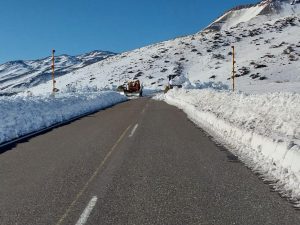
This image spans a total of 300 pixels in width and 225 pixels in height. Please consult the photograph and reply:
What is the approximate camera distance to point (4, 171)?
29.8 feet

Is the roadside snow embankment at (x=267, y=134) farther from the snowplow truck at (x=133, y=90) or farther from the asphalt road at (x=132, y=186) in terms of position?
the snowplow truck at (x=133, y=90)

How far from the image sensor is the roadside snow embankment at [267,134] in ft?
25.6

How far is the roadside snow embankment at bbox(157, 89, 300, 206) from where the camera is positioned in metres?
7.82

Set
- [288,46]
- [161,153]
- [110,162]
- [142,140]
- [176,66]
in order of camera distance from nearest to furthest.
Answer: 1. [110,162]
2. [161,153]
3. [142,140]
4. [288,46]
5. [176,66]

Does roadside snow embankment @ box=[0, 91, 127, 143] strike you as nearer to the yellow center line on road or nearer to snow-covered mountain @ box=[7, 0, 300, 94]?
the yellow center line on road

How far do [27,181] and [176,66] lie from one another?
120621mm

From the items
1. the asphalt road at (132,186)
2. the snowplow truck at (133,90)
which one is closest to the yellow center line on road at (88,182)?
the asphalt road at (132,186)

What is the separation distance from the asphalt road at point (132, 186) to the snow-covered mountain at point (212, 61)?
235 ft

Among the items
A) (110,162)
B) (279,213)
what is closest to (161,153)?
(110,162)

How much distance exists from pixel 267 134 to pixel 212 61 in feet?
379

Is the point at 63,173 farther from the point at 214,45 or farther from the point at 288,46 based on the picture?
the point at 214,45

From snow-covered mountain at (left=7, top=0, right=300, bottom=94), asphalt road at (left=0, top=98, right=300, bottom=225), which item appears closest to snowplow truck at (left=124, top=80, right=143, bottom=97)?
snow-covered mountain at (left=7, top=0, right=300, bottom=94)

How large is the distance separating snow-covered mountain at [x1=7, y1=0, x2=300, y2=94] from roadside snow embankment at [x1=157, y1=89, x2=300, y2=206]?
65.6 meters

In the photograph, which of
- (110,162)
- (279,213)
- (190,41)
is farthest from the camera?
(190,41)
